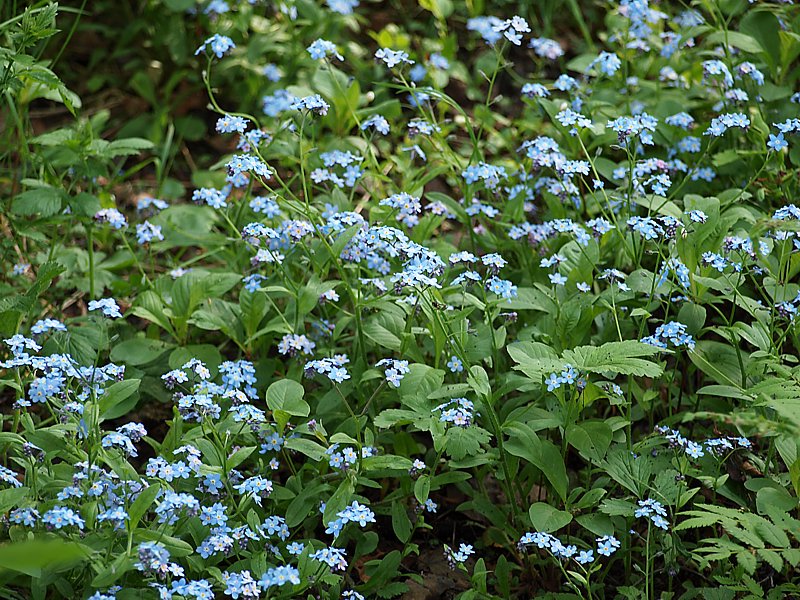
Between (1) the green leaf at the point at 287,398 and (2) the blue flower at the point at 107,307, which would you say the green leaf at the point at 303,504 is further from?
(2) the blue flower at the point at 107,307

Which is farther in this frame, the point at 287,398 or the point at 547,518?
the point at 287,398

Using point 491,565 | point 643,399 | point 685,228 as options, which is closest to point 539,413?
point 643,399

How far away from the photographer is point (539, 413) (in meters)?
2.62

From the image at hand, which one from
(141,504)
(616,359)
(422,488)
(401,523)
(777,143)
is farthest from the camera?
(777,143)

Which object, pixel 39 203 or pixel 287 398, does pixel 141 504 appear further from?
pixel 39 203

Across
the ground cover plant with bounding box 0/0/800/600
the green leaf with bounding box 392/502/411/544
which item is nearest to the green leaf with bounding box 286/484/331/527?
the ground cover plant with bounding box 0/0/800/600

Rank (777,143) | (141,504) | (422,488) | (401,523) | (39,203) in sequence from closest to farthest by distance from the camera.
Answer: (141,504) → (422,488) → (401,523) → (777,143) → (39,203)

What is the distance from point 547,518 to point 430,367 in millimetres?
555

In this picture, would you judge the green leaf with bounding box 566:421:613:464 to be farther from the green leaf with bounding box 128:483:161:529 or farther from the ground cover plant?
the green leaf with bounding box 128:483:161:529

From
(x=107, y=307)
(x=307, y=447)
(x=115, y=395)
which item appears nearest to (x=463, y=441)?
(x=307, y=447)

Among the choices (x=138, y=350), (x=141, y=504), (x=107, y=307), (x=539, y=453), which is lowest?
(x=138, y=350)

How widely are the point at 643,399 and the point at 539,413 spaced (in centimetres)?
33

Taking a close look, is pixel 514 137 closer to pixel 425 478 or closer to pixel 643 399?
pixel 643 399

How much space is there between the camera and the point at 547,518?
2389mm
